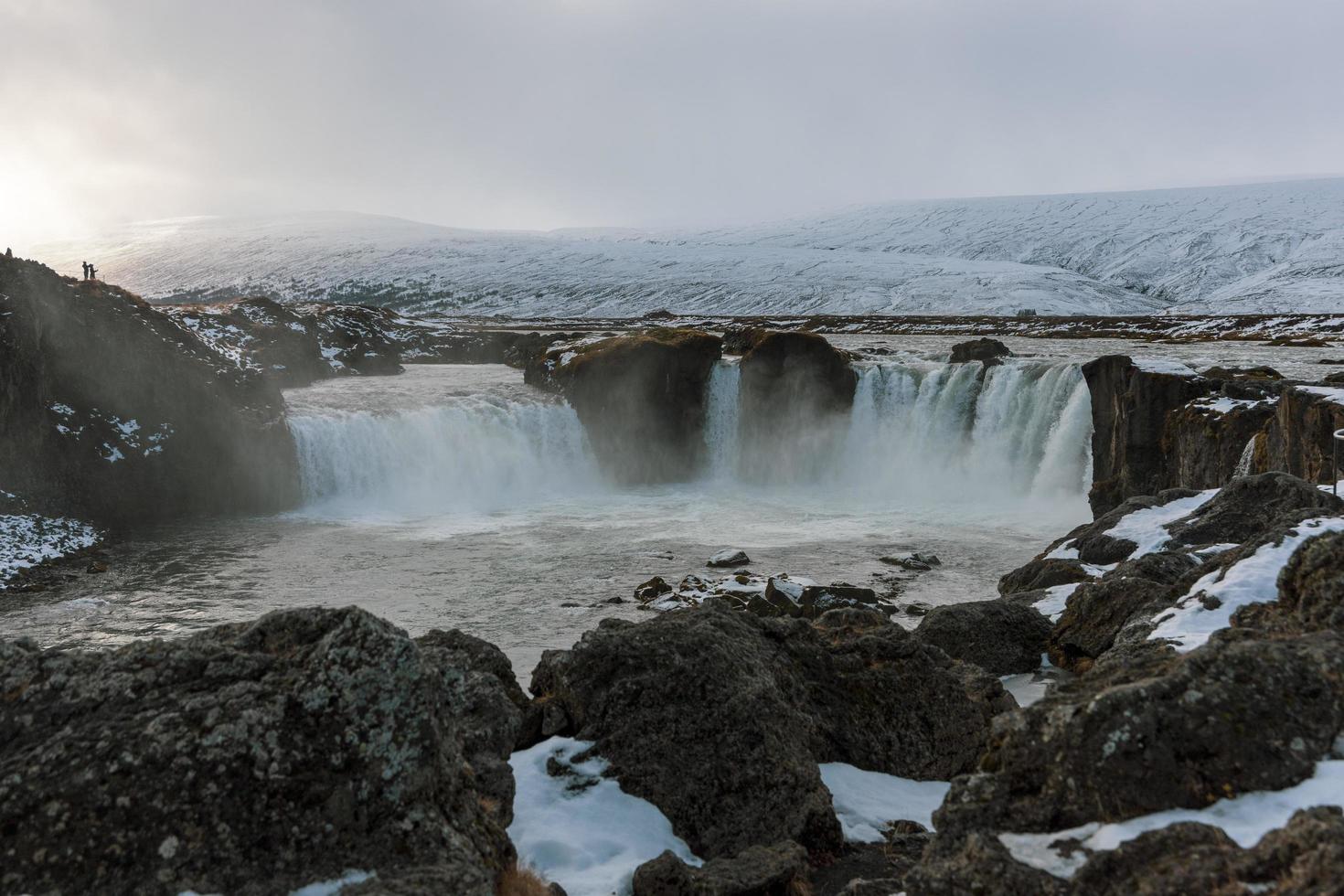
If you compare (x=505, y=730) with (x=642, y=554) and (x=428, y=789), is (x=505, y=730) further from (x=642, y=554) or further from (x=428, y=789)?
(x=642, y=554)

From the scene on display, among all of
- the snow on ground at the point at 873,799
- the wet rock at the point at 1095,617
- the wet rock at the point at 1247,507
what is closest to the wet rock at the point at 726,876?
the snow on ground at the point at 873,799

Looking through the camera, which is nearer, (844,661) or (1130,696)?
(1130,696)

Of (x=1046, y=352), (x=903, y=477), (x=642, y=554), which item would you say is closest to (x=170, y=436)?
(x=642, y=554)

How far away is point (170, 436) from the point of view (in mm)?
40938

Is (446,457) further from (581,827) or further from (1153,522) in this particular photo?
(581,827)

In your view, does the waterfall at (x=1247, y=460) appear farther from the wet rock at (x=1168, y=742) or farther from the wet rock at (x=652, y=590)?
the wet rock at (x=1168, y=742)

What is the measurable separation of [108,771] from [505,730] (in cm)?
424

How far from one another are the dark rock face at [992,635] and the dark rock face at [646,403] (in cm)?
3409

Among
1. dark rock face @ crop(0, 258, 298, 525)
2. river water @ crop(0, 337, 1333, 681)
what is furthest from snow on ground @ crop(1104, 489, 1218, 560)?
dark rock face @ crop(0, 258, 298, 525)

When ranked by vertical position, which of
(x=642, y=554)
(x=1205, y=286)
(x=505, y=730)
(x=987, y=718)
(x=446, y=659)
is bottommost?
(x=642, y=554)

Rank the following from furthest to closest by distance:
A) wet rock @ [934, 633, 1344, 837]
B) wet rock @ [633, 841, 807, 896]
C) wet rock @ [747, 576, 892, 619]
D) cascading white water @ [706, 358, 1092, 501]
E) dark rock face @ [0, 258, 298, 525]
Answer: cascading white water @ [706, 358, 1092, 501]
dark rock face @ [0, 258, 298, 525]
wet rock @ [747, 576, 892, 619]
wet rock @ [633, 841, 807, 896]
wet rock @ [934, 633, 1344, 837]

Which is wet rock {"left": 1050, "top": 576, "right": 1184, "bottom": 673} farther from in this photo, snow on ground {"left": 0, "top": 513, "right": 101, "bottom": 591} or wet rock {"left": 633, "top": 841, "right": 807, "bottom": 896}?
snow on ground {"left": 0, "top": 513, "right": 101, "bottom": 591}

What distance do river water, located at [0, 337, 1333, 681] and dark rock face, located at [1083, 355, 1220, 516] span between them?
3.29 metres

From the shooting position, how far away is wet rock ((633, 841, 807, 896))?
8.12 metres
